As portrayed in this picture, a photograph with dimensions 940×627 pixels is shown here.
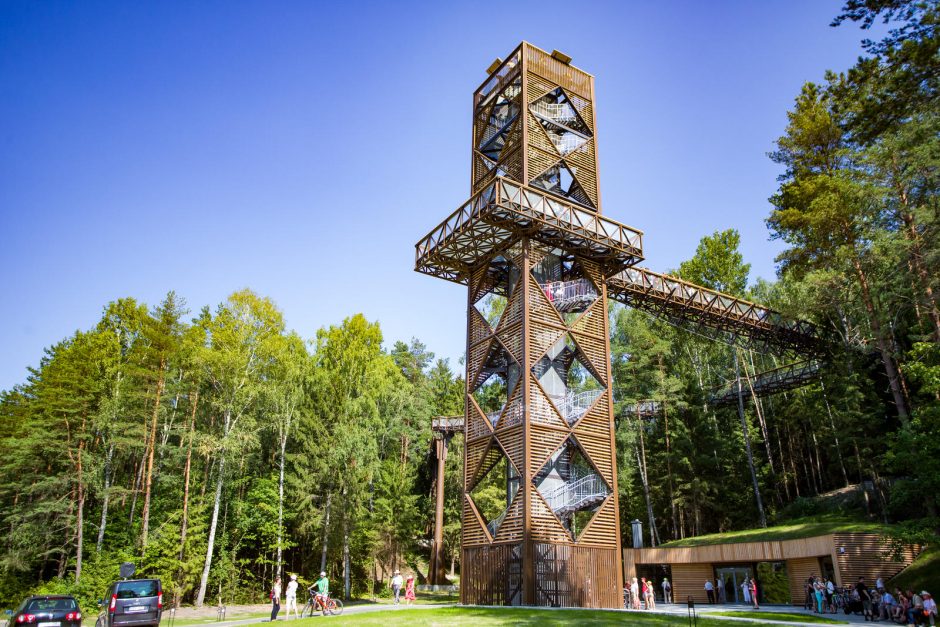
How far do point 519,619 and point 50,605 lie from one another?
1122 centimetres

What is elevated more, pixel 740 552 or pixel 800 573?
pixel 740 552

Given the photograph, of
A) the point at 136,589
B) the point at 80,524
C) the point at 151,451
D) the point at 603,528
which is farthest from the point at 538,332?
the point at 80,524

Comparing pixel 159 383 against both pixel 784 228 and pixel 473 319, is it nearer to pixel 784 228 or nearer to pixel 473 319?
pixel 473 319

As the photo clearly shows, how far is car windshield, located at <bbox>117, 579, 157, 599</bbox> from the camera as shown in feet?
46.8

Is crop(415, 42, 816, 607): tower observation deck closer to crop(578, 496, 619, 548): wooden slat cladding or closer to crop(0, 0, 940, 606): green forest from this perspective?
crop(578, 496, 619, 548): wooden slat cladding

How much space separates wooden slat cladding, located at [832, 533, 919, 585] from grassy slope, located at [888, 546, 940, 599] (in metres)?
0.54

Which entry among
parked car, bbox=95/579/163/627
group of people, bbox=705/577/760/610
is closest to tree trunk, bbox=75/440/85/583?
parked car, bbox=95/579/163/627

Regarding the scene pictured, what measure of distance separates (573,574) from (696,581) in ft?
37.0

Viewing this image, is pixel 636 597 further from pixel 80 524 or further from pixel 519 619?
pixel 80 524

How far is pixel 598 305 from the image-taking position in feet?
74.2

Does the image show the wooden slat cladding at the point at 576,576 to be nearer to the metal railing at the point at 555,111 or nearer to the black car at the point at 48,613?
the black car at the point at 48,613

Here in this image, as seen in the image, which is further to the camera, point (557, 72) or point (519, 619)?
point (557, 72)

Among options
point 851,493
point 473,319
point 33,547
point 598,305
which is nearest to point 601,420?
point 598,305

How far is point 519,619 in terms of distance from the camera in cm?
1255
